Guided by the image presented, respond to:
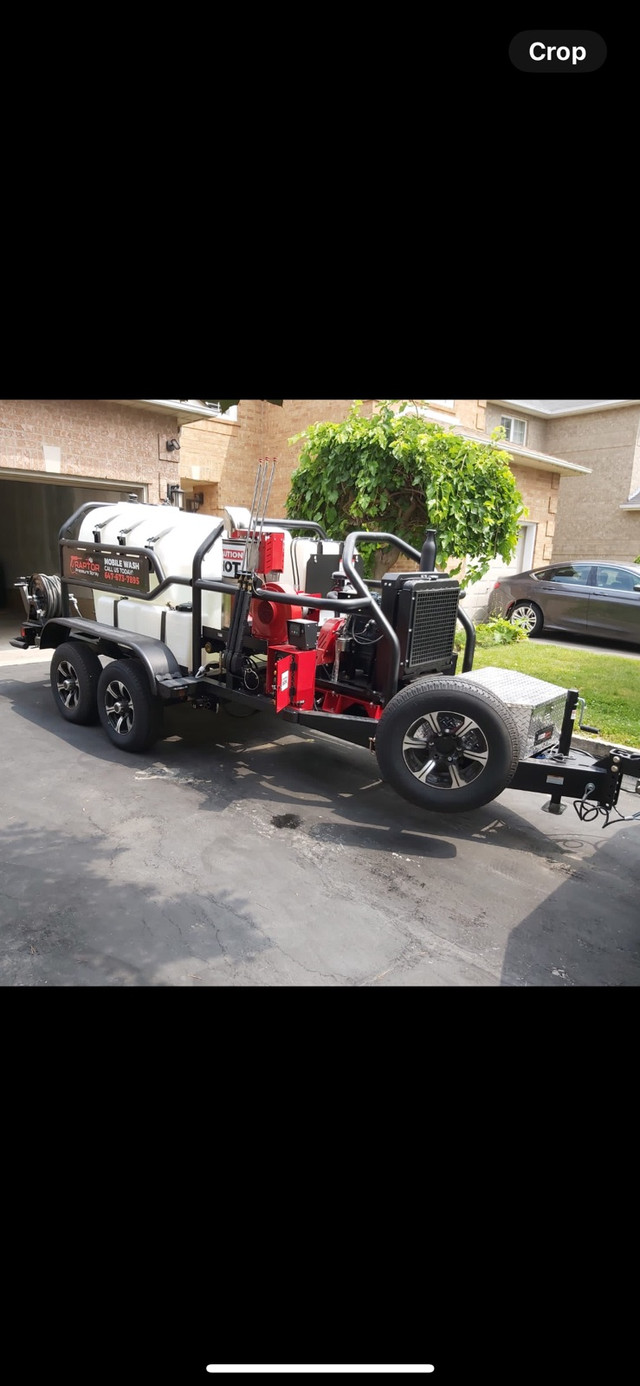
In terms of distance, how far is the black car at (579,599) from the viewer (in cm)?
1226

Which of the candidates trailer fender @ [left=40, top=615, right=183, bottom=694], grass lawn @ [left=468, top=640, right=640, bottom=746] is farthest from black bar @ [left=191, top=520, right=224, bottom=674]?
grass lawn @ [left=468, top=640, right=640, bottom=746]

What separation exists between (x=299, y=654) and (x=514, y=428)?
1788 centimetres

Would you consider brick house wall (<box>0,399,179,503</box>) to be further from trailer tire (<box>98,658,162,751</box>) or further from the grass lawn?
the grass lawn

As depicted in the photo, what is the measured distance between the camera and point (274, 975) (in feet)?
11.4

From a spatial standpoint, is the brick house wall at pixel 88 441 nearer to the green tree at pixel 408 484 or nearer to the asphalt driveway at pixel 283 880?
the green tree at pixel 408 484

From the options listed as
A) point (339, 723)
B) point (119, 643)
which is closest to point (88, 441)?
point (119, 643)

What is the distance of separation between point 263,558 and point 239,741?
6.40 ft

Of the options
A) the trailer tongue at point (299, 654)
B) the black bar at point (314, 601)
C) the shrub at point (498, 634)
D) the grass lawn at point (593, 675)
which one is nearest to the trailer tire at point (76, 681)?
the trailer tongue at point (299, 654)

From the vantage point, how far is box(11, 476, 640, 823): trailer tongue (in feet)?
16.1

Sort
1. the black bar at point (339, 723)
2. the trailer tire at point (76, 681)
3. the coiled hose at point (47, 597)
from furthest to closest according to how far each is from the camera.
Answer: the coiled hose at point (47, 597)
the trailer tire at point (76, 681)
the black bar at point (339, 723)

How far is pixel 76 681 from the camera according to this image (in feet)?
24.1

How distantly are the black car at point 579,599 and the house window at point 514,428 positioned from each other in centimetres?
871
